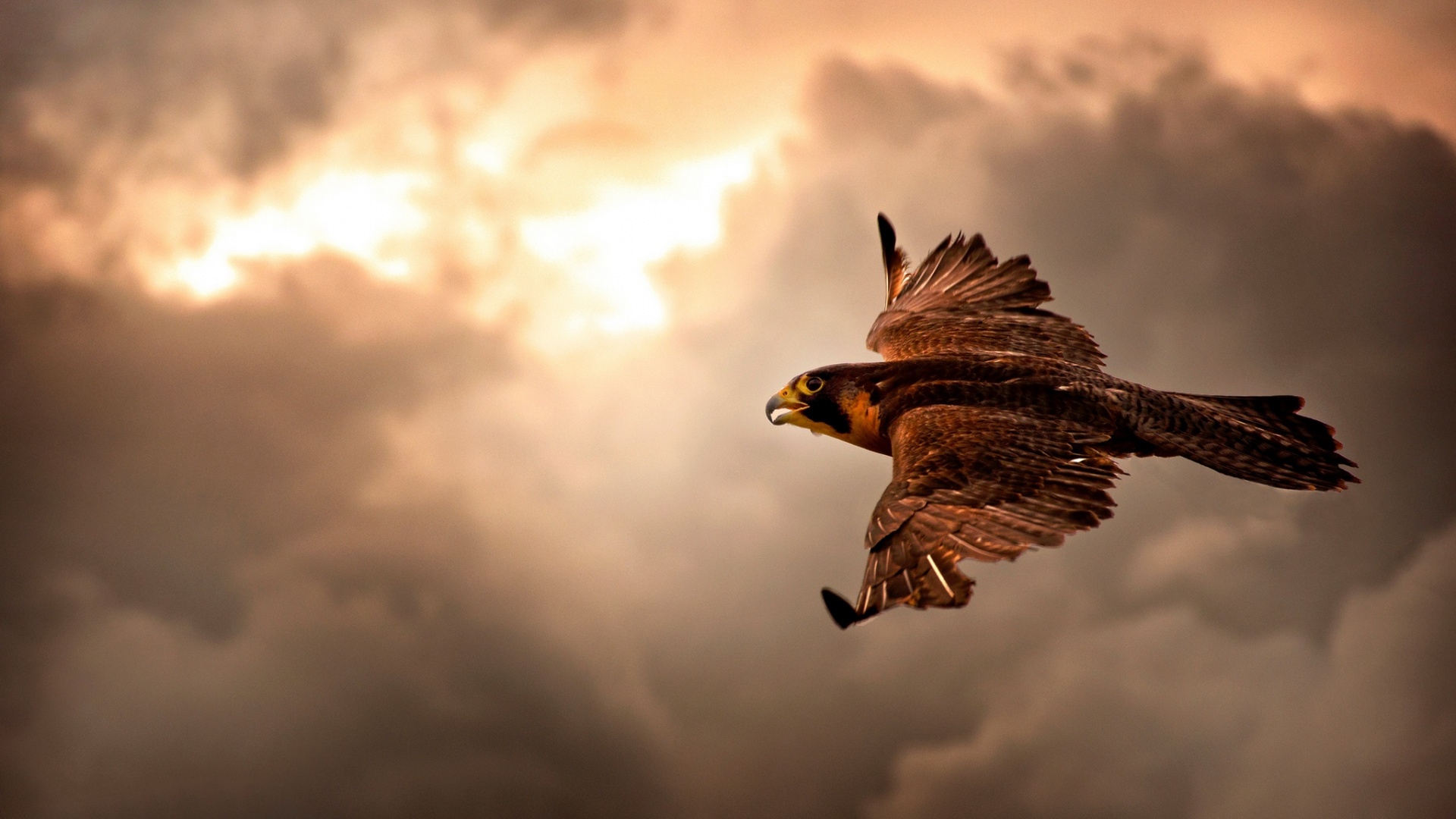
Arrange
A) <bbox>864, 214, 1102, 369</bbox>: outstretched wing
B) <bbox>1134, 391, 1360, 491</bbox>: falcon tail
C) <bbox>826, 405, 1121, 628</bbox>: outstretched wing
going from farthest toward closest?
<bbox>864, 214, 1102, 369</bbox>: outstretched wing < <bbox>1134, 391, 1360, 491</bbox>: falcon tail < <bbox>826, 405, 1121, 628</bbox>: outstretched wing

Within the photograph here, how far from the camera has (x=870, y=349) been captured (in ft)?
57.9

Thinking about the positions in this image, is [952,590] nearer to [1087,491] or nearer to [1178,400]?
[1087,491]

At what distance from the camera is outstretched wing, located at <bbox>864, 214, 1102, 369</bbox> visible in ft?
51.4

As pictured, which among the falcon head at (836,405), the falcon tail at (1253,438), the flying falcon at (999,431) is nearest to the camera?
the flying falcon at (999,431)

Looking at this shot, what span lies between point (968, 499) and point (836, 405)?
13.6 ft

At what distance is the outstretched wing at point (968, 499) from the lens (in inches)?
366

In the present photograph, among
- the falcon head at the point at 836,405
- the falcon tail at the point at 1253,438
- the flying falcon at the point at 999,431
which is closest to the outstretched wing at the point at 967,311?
the flying falcon at the point at 999,431

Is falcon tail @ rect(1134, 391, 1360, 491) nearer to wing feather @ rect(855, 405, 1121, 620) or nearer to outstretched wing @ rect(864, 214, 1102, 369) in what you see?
A: wing feather @ rect(855, 405, 1121, 620)

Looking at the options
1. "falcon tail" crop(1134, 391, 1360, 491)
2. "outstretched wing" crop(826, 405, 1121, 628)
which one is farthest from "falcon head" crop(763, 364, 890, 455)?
"falcon tail" crop(1134, 391, 1360, 491)

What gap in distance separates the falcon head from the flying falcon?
0.07 ft

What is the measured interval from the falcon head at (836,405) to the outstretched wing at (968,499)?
1.42 meters

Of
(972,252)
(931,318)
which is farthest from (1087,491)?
(972,252)

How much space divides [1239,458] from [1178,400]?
1.19 meters

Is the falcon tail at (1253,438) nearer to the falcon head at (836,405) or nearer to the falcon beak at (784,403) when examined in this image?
the falcon head at (836,405)
